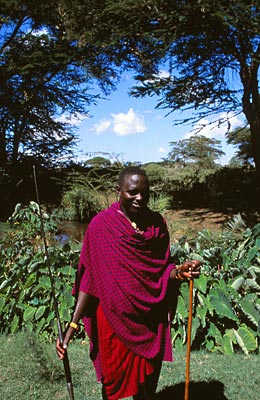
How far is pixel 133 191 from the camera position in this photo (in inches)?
75.9

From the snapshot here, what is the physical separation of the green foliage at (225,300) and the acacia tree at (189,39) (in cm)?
718

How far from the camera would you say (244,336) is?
349cm

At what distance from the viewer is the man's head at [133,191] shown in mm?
1929

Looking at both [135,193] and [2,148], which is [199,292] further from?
[2,148]

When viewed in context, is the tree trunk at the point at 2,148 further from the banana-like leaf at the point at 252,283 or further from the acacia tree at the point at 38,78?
the banana-like leaf at the point at 252,283

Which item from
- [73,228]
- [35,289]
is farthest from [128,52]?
[35,289]

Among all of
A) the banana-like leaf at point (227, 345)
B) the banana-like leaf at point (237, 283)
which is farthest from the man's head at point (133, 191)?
the banana-like leaf at point (227, 345)

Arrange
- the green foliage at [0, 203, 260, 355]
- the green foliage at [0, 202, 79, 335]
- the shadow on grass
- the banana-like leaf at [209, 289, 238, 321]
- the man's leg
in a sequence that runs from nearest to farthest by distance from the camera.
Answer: the man's leg → the shadow on grass → the banana-like leaf at [209, 289, 238, 321] → the green foliage at [0, 203, 260, 355] → the green foliage at [0, 202, 79, 335]

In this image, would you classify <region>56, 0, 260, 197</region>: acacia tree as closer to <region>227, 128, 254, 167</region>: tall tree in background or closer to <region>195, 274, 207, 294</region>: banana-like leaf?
<region>195, 274, 207, 294</region>: banana-like leaf

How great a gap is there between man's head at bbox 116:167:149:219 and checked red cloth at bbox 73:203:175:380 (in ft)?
0.23

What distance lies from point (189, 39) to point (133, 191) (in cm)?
1086

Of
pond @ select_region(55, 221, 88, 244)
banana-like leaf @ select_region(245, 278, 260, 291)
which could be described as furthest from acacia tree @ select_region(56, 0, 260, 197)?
banana-like leaf @ select_region(245, 278, 260, 291)

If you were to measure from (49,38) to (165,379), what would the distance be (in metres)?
15.3

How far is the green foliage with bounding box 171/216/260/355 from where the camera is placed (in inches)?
135
